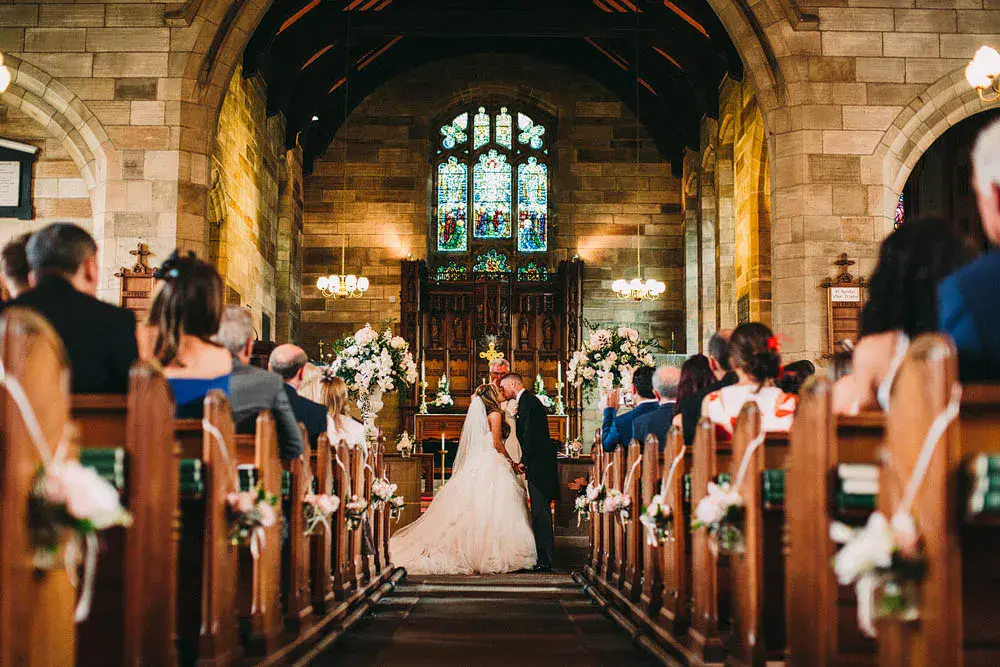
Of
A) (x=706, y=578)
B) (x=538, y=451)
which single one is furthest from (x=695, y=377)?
(x=538, y=451)

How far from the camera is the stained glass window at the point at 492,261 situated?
15.1m

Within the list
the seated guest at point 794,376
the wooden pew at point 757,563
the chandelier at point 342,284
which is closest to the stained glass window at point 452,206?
the chandelier at point 342,284

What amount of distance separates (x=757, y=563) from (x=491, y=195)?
13098 millimetres

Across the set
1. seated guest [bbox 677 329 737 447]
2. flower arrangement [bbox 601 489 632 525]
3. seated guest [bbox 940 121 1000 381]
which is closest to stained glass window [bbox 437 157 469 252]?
flower arrangement [bbox 601 489 632 525]

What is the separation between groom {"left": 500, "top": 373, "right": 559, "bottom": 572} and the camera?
23.2 feet

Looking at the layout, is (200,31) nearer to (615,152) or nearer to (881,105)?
(881,105)

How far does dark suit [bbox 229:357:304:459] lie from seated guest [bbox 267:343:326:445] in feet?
2.56

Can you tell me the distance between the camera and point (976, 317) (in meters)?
2.17

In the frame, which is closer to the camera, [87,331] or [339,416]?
[87,331]

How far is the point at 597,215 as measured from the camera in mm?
15227

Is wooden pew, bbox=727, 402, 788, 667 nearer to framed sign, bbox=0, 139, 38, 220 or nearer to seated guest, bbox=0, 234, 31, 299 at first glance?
seated guest, bbox=0, 234, 31, 299

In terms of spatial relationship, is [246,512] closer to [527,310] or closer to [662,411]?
[662,411]

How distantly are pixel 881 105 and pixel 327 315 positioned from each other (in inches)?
352

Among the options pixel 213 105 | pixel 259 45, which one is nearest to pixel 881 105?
pixel 213 105
